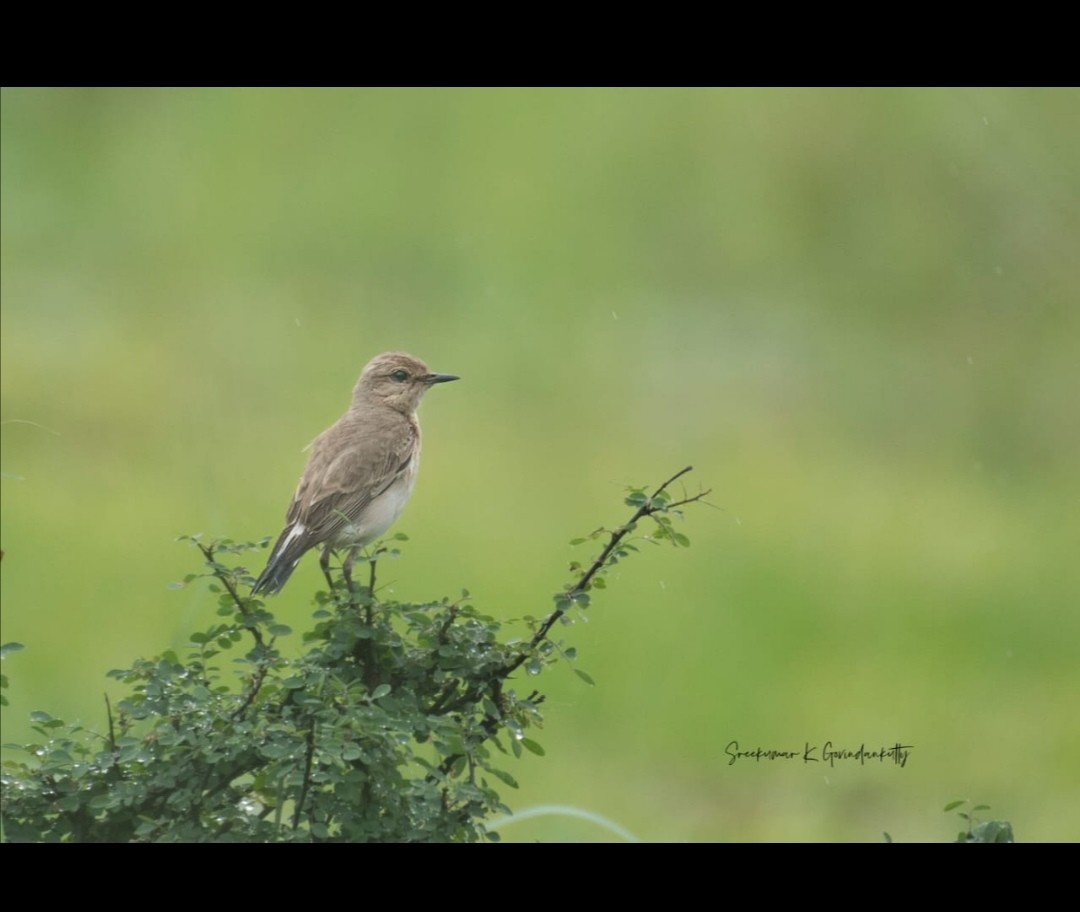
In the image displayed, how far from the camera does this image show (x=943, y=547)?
35.8 feet

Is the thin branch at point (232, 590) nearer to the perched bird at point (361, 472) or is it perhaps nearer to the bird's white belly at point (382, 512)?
the perched bird at point (361, 472)

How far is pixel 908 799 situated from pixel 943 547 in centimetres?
302

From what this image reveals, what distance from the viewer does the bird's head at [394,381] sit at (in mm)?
5695

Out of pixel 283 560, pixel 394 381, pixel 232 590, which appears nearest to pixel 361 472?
pixel 283 560

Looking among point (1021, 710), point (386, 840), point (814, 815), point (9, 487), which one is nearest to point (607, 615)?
point (814, 815)

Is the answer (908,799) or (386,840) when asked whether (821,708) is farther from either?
(386,840)

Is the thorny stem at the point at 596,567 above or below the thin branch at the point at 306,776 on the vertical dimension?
above

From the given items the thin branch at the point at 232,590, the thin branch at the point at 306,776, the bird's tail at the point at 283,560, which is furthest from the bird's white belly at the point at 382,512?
the thin branch at the point at 306,776

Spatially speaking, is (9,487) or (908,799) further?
(9,487)

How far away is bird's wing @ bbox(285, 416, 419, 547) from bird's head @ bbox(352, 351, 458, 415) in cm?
23

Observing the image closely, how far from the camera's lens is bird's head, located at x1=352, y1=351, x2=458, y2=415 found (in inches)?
224

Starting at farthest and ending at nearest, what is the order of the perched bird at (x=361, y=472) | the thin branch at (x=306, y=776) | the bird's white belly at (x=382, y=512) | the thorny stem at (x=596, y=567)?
1. the bird's white belly at (x=382, y=512)
2. the perched bird at (x=361, y=472)
3. the thorny stem at (x=596, y=567)
4. the thin branch at (x=306, y=776)

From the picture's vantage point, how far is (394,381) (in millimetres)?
5738

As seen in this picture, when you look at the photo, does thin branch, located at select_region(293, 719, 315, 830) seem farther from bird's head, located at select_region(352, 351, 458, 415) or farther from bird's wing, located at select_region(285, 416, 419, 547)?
bird's head, located at select_region(352, 351, 458, 415)
